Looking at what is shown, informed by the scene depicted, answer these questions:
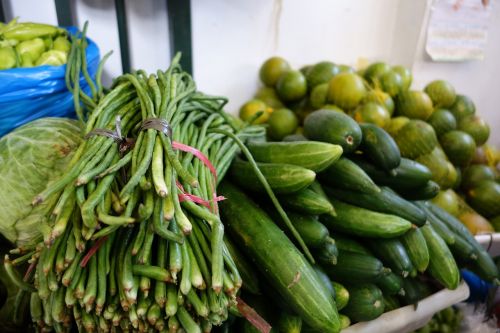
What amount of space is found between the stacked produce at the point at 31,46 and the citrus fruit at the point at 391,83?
1056 mm

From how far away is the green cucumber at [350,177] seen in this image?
710 mm

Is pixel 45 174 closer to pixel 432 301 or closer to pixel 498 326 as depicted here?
pixel 432 301

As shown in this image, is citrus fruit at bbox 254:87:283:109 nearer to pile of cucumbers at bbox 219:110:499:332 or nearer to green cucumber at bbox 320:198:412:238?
pile of cucumbers at bbox 219:110:499:332

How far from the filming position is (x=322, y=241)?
0.62 m

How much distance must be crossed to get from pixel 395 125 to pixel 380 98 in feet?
0.39

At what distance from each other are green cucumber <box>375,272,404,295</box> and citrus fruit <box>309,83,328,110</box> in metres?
0.70

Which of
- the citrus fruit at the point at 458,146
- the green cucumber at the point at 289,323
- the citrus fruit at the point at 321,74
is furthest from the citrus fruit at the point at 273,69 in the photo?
the green cucumber at the point at 289,323

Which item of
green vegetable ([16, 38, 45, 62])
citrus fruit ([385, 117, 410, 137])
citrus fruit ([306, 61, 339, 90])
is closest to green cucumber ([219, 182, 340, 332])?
green vegetable ([16, 38, 45, 62])

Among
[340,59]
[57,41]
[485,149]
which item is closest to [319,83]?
[340,59]

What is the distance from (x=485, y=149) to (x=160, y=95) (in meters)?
1.39

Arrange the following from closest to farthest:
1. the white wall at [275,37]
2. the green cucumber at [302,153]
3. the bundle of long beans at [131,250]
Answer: the bundle of long beans at [131,250] < the green cucumber at [302,153] < the white wall at [275,37]

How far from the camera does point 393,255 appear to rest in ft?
2.29

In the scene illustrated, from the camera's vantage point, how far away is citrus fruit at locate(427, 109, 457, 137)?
1.25m

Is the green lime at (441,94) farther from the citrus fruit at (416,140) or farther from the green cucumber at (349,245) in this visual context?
the green cucumber at (349,245)
